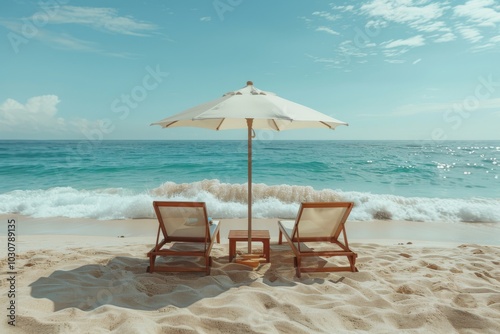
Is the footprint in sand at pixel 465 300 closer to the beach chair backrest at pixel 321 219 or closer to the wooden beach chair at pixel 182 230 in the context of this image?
the beach chair backrest at pixel 321 219

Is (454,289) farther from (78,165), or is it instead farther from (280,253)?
(78,165)

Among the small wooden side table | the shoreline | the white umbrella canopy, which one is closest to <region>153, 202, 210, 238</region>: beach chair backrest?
the small wooden side table

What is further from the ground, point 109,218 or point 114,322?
point 114,322

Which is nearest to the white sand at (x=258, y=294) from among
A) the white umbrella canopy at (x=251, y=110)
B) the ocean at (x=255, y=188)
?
the white umbrella canopy at (x=251, y=110)

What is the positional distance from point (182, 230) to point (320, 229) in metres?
1.92

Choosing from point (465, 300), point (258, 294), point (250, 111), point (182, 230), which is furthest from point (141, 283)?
point (465, 300)

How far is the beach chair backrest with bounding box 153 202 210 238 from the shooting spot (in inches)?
169

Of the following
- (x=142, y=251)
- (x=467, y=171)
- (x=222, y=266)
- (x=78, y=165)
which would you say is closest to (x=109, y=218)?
(x=142, y=251)

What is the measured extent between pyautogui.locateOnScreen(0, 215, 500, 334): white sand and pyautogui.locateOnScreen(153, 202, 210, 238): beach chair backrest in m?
0.59

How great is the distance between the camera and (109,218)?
9273 mm

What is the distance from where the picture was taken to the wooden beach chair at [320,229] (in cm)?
435

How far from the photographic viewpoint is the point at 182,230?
4.64m

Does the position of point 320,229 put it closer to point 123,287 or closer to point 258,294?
point 258,294

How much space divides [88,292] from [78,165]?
76.8 ft
